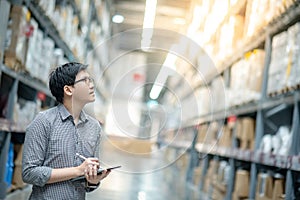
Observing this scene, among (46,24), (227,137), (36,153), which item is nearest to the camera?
(36,153)

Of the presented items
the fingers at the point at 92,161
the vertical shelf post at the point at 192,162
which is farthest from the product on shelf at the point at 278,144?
the vertical shelf post at the point at 192,162

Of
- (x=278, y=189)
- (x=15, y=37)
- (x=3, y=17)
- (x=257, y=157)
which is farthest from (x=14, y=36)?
(x=278, y=189)

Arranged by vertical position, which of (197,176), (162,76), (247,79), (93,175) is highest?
(247,79)

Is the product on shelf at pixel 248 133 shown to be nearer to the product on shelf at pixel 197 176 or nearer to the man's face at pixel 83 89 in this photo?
the product on shelf at pixel 197 176

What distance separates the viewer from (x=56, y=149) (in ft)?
4.82

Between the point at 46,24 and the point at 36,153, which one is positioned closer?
the point at 36,153

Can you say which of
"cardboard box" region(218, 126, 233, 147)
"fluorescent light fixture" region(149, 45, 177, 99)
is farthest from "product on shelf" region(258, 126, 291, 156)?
"fluorescent light fixture" region(149, 45, 177, 99)

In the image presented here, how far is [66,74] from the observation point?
1509 millimetres

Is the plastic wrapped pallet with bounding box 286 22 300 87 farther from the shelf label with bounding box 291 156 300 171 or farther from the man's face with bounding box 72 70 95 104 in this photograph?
the man's face with bounding box 72 70 95 104

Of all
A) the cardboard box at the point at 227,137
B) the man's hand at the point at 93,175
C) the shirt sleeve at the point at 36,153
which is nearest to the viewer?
the man's hand at the point at 93,175

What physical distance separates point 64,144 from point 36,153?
84 mm

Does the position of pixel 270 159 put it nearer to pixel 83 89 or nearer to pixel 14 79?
pixel 14 79

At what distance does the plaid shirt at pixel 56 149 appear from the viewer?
1.46m

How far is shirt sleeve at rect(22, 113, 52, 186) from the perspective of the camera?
1453 millimetres
